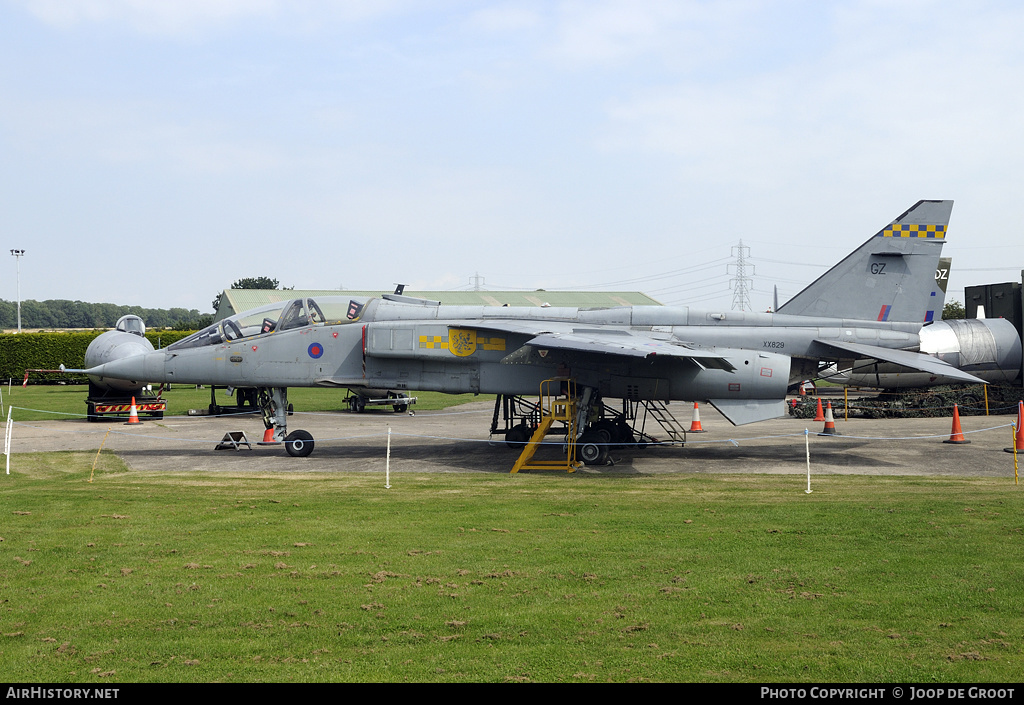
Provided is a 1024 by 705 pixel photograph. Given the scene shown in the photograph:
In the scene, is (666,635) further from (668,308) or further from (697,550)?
(668,308)

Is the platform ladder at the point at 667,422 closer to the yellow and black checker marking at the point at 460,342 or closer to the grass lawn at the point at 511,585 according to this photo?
the yellow and black checker marking at the point at 460,342

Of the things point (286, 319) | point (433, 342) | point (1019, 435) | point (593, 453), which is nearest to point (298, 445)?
point (286, 319)

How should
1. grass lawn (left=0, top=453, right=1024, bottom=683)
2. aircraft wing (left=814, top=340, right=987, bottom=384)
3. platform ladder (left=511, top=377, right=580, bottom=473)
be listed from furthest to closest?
aircraft wing (left=814, top=340, right=987, bottom=384)
platform ladder (left=511, top=377, right=580, bottom=473)
grass lawn (left=0, top=453, right=1024, bottom=683)

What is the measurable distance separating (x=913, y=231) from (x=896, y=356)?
10.0 feet

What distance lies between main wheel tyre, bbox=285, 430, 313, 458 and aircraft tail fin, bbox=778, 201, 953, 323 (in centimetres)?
1059

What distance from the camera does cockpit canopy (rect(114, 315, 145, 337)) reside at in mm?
26391

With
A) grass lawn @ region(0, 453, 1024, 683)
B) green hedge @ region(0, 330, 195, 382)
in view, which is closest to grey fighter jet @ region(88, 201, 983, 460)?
grass lawn @ region(0, 453, 1024, 683)

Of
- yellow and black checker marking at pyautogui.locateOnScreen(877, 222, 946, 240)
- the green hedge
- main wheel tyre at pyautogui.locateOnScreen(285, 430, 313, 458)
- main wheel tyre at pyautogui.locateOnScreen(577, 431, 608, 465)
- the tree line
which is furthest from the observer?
the tree line

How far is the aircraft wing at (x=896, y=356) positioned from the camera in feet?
48.9

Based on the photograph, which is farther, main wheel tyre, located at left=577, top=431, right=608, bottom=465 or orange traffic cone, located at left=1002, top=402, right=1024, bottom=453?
orange traffic cone, located at left=1002, top=402, right=1024, bottom=453

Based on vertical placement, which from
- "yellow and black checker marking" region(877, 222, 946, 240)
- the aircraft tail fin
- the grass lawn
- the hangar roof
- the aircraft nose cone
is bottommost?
the grass lawn

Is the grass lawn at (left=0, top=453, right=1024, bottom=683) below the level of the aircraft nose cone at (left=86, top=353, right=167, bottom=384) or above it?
below

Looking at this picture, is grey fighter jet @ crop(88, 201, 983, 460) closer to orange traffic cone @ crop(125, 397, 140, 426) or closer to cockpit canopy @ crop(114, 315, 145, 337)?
orange traffic cone @ crop(125, 397, 140, 426)
